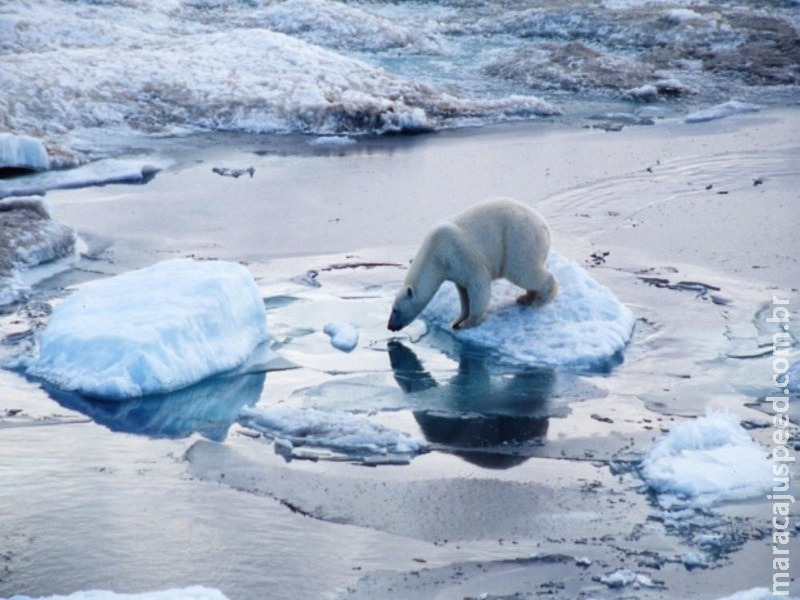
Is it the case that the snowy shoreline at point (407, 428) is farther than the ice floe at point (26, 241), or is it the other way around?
the ice floe at point (26, 241)

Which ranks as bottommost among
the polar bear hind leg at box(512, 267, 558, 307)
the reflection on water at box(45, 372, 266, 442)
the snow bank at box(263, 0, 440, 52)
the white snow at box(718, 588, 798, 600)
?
the reflection on water at box(45, 372, 266, 442)

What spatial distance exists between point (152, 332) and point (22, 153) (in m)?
6.46

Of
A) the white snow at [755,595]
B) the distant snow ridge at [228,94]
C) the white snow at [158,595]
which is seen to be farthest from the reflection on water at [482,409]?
the distant snow ridge at [228,94]

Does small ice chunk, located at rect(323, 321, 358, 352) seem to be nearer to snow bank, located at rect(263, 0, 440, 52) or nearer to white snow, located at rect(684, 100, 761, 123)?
white snow, located at rect(684, 100, 761, 123)

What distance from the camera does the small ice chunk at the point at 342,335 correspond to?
8.47m

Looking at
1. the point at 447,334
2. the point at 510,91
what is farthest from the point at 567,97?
the point at 447,334

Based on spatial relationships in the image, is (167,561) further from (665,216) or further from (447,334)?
(665,216)

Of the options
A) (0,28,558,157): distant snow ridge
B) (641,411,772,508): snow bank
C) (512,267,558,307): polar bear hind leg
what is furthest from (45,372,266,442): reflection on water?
(0,28,558,157): distant snow ridge

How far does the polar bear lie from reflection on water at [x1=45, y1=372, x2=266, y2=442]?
1.50 meters

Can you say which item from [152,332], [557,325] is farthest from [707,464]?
[152,332]

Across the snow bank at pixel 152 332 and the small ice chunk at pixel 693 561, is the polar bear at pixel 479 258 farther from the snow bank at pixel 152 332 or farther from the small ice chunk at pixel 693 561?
the small ice chunk at pixel 693 561

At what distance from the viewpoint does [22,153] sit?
1342 cm

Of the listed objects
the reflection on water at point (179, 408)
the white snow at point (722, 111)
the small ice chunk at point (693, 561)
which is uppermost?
the white snow at point (722, 111)

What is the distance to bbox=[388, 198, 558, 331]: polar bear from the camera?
8633 mm
